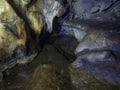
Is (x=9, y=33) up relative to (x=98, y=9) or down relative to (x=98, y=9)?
up

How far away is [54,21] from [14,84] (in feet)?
12.9

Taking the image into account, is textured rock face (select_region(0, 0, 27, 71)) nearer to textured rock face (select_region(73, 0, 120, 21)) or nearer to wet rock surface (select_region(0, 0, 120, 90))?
wet rock surface (select_region(0, 0, 120, 90))

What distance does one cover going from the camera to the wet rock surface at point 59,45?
6129 mm

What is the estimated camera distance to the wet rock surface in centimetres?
613

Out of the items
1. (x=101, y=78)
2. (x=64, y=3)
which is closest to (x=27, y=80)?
(x=101, y=78)

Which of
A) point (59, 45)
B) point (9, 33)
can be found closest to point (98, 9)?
point (59, 45)

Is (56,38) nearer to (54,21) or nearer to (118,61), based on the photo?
(54,21)

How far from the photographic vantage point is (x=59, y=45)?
8789mm

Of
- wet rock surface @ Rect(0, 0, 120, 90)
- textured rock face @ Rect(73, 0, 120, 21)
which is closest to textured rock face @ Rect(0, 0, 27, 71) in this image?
wet rock surface @ Rect(0, 0, 120, 90)

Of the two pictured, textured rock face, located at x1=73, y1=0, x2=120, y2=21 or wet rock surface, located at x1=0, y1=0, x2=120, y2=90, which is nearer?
wet rock surface, located at x1=0, y1=0, x2=120, y2=90

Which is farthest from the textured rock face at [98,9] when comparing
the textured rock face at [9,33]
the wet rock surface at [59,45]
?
the textured rock face at [9,33]

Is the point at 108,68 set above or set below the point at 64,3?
below

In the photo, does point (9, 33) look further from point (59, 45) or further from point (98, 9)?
point (98, 9)

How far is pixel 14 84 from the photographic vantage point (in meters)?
6.29
